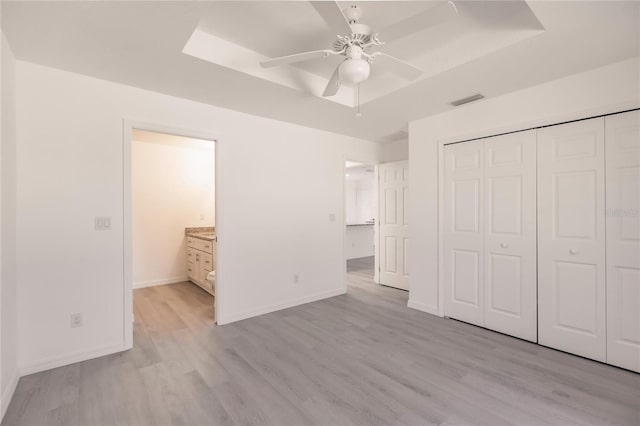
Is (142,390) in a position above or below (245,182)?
below

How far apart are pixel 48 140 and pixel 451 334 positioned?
401 centimetres

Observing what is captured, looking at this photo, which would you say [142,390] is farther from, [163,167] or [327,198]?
[163,167]

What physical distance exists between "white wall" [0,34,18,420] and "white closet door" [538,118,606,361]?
→ 13.7ft

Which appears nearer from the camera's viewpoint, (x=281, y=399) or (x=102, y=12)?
(x=102, y=12)

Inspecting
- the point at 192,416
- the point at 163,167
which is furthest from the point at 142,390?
the point at 163,167

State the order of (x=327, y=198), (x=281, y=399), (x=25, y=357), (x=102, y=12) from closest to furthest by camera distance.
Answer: (x=102, y=12) < (x=281, y=399) < (x=25, y=357) < (x=327, y=198)

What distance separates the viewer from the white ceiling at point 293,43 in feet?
6.09

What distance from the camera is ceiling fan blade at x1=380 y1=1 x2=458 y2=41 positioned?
1577 mm

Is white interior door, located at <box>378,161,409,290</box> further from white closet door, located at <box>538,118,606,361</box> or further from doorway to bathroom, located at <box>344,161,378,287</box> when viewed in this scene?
white closet door, located at <box>538,118,606,361</box>

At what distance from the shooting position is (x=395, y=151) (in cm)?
500

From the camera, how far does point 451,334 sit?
3.08 metres

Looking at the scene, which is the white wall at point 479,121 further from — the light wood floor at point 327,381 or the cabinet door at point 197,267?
the cabinet door at point 197,267

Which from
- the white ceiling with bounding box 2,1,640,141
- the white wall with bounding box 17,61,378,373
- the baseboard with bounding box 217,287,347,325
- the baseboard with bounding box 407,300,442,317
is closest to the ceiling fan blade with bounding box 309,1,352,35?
the white ceiling with bounding box 2,1,640,141

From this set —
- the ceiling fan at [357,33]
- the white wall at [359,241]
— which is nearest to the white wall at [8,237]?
the ceiling fan at [357,33]
